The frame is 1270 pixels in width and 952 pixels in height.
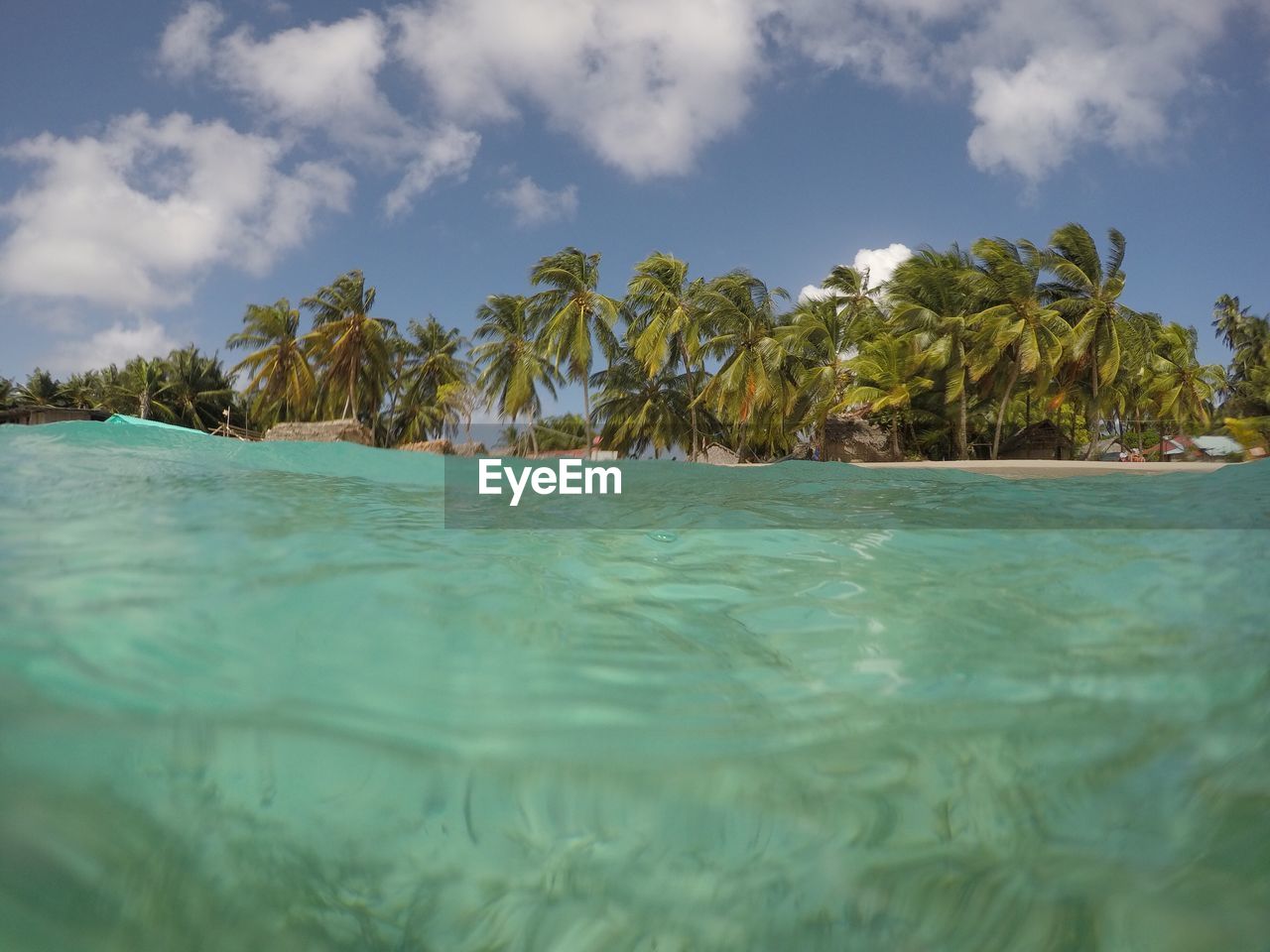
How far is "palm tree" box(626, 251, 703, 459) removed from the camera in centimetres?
2495

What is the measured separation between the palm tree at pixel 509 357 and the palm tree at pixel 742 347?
6.61 meters

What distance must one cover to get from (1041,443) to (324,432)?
24879mm

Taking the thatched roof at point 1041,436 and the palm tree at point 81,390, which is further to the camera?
the palm tree at point 81,390

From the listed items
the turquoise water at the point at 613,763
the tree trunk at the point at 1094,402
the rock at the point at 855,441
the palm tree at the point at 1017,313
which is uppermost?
the palm tree at the point at 1017,313

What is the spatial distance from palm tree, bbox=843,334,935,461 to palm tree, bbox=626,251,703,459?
19.5 feet

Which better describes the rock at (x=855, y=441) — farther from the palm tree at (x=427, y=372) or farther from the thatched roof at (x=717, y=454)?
the palm tree at (x=427, y=372)

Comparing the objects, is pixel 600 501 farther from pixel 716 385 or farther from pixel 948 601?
pixel 716 385

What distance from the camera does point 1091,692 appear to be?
2256mm

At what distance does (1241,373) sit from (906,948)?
185 ft

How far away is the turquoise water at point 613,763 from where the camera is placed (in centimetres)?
147

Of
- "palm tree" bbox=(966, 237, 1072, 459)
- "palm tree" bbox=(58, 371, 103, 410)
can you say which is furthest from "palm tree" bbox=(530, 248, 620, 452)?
"palm tree" bbox=(58, 371, 103, 410)

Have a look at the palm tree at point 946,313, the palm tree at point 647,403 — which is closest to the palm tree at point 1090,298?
the palm tree at point 946,313

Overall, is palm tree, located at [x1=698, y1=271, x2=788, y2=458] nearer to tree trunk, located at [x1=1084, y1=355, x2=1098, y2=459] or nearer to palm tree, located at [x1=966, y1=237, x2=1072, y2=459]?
palm tree, located at [x1=966, y1=237, x2=1072, y2=459]

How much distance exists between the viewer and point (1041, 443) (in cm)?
2669
